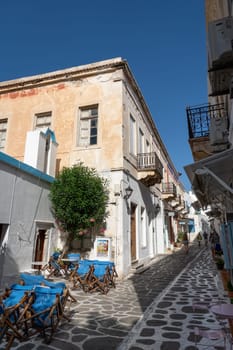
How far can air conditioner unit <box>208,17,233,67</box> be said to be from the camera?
153 inches

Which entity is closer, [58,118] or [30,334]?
[30,334]

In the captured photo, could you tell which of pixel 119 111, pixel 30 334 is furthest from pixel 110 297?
pixel 119 111

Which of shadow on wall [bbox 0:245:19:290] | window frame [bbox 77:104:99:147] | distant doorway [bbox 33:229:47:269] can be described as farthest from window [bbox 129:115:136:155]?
shadow on wall [bbox 0:245:19:290]

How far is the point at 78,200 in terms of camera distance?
27.7ft

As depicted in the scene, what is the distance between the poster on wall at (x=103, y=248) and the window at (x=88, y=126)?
4.50 metres

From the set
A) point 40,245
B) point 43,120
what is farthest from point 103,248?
point 43,120

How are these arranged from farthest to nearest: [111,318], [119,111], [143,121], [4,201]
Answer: [143,121] < [119,111] < [4,201] < [111,318]

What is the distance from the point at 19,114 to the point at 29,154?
422cm

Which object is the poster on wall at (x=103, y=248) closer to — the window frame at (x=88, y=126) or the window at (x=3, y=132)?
the window frame at (x=88, y=126)

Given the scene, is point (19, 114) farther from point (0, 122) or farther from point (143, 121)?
point (143, 121)

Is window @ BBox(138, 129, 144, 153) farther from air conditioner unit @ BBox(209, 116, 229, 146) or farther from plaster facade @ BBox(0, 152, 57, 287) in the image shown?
air conditioner unit @ BBox(209, 116, 229, 146)

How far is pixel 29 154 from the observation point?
30.1 ft

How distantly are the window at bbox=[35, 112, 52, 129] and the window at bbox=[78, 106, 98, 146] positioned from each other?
72.3 inches

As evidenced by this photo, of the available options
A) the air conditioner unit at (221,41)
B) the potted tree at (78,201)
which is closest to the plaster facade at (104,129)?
the potted tree at (78,201)
